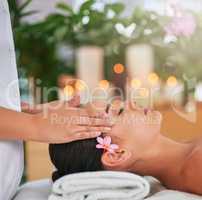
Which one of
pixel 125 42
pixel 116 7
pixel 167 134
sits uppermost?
pixel 116 7

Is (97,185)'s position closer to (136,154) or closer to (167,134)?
(136,154)

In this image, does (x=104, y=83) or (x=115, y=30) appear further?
(x=104, y=83)

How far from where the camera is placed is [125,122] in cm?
138

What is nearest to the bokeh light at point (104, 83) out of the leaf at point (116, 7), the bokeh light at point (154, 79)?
the bokeh light at point (154, 79)

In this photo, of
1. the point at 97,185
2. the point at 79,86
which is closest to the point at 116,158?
the point at 97,185

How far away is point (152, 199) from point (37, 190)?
35cm

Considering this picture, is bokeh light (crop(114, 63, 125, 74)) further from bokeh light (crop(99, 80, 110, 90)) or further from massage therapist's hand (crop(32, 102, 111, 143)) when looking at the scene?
massage therapist's hand (crop(32, 102, 111, 143))

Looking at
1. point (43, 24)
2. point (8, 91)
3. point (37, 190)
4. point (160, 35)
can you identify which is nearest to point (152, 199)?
point (37, 190)

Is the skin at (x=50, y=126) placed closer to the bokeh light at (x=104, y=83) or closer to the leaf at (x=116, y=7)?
the leaf at (x=116, y=7)

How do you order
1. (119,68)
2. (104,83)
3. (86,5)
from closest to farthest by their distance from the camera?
1. (86,5)
2. (119,68)
3. (104,83)

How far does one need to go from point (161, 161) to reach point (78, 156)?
24cm

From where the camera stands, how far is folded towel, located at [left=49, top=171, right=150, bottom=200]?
124 cm

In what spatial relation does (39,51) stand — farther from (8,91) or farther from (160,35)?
(8,91)

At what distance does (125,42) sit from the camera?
2.21 metres
